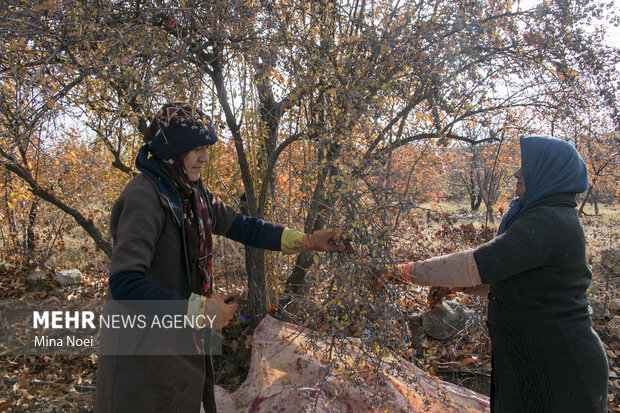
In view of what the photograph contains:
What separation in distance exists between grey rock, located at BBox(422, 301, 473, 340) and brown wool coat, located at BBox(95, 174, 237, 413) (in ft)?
10.4

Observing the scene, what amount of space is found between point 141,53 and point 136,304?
1.30 m

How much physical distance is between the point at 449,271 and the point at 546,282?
1.31 ft

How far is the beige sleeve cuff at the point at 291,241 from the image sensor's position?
2293 mm

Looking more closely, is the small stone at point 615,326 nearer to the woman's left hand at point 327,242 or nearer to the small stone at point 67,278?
the woman's left hand at point 327,242

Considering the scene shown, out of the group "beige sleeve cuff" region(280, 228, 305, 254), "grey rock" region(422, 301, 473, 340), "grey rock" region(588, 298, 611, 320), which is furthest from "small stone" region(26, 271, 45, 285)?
"grey rock" region(588, 298, 611, 320)

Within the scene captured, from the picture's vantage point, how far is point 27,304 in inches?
206

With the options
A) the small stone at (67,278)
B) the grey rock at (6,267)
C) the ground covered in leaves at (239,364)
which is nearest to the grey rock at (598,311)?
the ground covered in leaves at (239,364)

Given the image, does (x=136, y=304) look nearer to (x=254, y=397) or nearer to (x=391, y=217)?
(x=391, y=217)

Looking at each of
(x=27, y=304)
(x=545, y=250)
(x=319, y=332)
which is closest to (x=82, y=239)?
(x=27, y=304)

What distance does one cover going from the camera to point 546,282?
1.78 metres

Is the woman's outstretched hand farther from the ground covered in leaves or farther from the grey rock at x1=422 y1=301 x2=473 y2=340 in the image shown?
the grey rock at x1=422 y1=301 x2=473 y2=340

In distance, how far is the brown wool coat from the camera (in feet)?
5.35

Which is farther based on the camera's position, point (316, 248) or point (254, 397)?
point (254, 397)

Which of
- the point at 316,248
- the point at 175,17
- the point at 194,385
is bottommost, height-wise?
the point at 194,385
